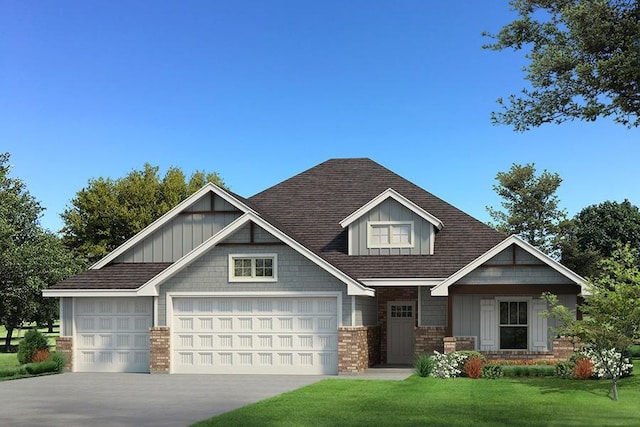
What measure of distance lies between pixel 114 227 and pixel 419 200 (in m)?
32.2

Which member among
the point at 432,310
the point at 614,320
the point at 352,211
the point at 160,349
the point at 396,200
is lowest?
the point at 160,349

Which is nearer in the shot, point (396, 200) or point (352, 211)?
point (396, 200)

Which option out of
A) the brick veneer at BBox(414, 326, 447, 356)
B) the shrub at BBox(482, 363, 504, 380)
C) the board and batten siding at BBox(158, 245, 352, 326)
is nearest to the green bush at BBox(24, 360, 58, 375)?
the board and batten siding at BBox(158, 245, 352, 326)

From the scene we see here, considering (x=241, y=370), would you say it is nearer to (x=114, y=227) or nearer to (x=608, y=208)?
(x=114, y=227)

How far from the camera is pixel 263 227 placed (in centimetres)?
2780

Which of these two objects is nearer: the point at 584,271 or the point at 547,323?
the point at 547,323

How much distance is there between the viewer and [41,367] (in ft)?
93.9

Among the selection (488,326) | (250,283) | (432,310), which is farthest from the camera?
(432,310)

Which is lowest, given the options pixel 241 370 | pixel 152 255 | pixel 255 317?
pixel 241 370

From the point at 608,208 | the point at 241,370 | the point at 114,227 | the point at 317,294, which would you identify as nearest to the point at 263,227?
the point at 317,294

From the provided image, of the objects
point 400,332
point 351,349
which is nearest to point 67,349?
point 351,349

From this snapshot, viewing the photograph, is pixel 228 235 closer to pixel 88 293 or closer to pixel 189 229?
pixel 189 229

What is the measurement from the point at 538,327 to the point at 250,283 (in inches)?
382

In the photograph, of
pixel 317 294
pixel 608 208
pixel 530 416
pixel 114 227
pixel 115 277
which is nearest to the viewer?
pixel 530 416
